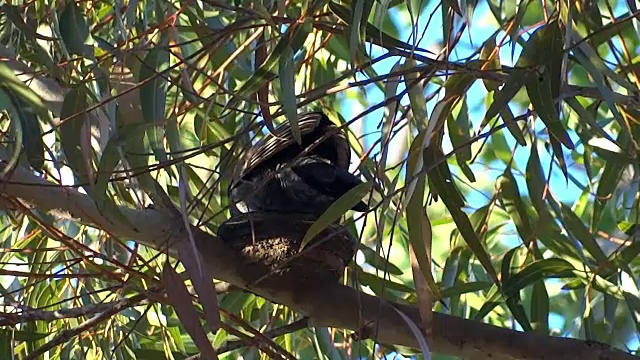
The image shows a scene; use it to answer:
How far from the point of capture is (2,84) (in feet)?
3.25

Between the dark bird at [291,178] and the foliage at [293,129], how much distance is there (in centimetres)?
3

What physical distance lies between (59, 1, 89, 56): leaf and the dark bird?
0.77ft

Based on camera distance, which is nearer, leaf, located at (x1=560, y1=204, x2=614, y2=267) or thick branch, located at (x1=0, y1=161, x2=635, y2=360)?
thick branch, located at (x1=0, y1=161, x2=635, y2=360)

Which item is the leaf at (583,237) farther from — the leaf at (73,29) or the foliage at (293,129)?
the leaf at (73,29)

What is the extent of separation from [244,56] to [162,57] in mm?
368

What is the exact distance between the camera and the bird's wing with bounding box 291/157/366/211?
4.19ft

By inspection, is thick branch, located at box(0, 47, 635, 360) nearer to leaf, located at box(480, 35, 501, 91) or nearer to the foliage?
the foliage

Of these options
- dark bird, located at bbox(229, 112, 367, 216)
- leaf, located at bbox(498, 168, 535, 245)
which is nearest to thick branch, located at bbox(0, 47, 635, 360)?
dark bird, located at bbox(229, 112, 367, 216)

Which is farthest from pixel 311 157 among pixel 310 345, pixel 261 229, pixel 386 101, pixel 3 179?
pixel 310 345

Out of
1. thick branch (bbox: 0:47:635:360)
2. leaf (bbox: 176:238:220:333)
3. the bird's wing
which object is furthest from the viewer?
the bird's wing

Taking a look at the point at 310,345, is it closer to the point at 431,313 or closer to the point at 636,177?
the point at 636,177

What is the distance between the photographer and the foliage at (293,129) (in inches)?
42.1

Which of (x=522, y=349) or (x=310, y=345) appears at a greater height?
(x=310, y=345)

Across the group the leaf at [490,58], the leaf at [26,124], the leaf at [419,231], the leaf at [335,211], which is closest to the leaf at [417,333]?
the leaf at [419,231]
